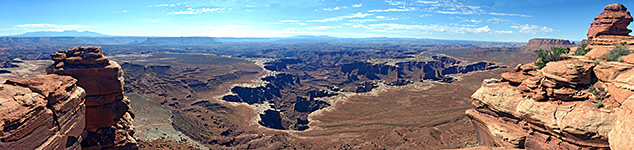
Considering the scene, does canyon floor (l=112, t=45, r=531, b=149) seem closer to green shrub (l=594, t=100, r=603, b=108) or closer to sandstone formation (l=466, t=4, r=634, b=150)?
sandstone formation (l=466, t=4, r=634, b=150)

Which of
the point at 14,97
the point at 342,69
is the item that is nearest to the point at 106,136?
the point at 14,97

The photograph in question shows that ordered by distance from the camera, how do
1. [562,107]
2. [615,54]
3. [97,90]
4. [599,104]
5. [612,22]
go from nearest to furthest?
[599,104] < [562,107] < [615,54] < [97,90] < [612,22]

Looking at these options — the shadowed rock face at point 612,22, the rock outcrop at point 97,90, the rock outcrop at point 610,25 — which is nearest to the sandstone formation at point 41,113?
the rock outcrop at point 97,90

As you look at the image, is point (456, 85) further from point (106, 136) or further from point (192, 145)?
point (106, 136)

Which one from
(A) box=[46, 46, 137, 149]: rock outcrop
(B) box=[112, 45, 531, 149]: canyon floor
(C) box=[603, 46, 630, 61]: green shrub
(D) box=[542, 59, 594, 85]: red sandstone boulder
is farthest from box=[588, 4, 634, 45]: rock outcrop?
(A) box=[46, 46, 137, 149]: rock outcrop

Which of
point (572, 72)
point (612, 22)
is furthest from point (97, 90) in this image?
point (612, 22)

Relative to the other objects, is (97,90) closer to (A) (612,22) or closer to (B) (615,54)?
(B) (615,54)
